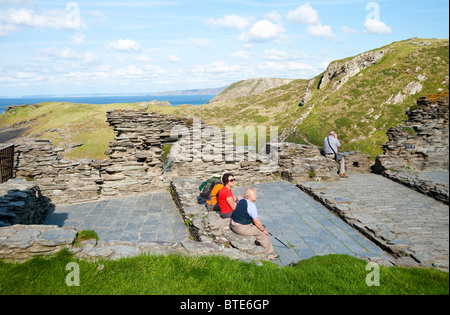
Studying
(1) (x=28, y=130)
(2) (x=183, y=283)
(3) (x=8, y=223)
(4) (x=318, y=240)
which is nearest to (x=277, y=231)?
(4) (x=318, y=240)

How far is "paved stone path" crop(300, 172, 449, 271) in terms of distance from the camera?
4216 mm

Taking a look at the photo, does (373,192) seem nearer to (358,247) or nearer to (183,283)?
(358,247)

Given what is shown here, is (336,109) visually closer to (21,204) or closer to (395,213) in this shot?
(395,213)

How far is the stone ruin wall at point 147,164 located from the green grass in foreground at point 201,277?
6739 mm

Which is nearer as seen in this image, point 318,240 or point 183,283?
point 183,283

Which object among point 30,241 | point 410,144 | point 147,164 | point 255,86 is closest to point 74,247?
point 30,241

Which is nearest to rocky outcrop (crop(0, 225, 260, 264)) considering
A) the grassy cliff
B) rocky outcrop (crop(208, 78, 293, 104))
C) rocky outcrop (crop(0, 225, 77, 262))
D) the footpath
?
rocky outcrop (crop(0, 225, 77, 262))

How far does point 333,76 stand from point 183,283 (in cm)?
5641

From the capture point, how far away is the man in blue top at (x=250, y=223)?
21.4ft

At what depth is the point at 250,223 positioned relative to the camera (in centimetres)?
675

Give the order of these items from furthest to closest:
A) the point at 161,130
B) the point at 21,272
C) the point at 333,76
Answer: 1. the point at 333,76
2. the point at 161,130
3. the point at 21,272

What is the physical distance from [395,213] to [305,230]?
2.77 meters

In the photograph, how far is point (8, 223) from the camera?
7.22 metres

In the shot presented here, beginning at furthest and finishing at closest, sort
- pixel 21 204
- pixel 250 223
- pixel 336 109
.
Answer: pixel 336 109 < pixel 21 204 < pixel 250 223
